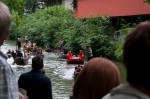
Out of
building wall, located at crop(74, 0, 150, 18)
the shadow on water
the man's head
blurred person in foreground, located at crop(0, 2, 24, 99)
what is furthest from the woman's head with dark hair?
building wall, located at crop(74, 0, 150, 18)

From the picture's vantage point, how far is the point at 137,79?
233 cm

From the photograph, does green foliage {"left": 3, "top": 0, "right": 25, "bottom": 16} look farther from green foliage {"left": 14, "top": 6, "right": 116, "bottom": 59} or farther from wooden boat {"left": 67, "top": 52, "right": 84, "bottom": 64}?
wooden boat {"left": 67, "top": 52, "right": 84, "bottom": 64}

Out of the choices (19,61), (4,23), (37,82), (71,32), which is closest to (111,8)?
(71,32)

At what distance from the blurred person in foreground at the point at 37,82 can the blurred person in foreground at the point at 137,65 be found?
413cm

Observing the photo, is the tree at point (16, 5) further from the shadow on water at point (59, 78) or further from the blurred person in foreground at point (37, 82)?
the blurred person in foreground at point (37, 82)

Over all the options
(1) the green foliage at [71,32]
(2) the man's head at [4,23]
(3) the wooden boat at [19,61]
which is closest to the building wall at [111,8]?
(1) the green foliage at [71,32]

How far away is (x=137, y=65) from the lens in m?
2.33

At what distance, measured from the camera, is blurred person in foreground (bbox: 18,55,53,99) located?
6.49 meters

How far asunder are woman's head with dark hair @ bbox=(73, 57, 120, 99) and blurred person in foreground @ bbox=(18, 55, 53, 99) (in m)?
3.38

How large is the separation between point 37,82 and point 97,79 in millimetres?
3525

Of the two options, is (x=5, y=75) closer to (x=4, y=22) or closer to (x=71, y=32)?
(x=4, y=22)

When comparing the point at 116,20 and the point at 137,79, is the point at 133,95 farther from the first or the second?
the point at 116,20

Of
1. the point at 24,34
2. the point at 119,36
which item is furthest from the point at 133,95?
the point at 24,34

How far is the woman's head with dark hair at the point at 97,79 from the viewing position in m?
3.05
